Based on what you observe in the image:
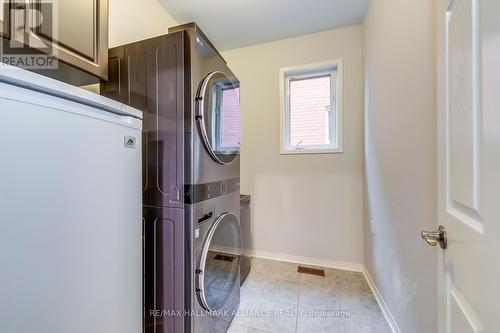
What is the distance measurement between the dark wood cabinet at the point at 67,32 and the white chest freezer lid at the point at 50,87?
1.12ft

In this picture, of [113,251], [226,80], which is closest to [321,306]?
[113,251]

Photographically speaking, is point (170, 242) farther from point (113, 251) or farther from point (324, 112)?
point (324, 112)

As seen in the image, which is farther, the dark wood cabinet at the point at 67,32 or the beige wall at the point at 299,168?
the beige wall at the point at 299,168

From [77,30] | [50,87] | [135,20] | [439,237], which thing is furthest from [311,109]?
[50,87]

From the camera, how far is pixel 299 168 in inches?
91.8

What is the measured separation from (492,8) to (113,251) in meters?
1.16

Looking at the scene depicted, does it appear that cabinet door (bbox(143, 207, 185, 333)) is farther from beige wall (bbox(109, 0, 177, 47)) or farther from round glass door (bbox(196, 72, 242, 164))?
beige wall (bbox(109, 0, 177, 47))

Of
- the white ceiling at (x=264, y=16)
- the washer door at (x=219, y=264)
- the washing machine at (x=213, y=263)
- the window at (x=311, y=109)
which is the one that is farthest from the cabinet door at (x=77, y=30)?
the window at (x=311, y=109)

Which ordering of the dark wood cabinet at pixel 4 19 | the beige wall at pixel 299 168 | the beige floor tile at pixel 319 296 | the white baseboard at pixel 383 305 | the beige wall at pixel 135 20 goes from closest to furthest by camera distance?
1. the dark wood cabinet at pixel 4 19
2. the white baseboard at pixel 383 305
3. the beige wall at pixel 135 20
4. the beige floor tile at pixel 319 296
5. the beige wall at pixel 299 168

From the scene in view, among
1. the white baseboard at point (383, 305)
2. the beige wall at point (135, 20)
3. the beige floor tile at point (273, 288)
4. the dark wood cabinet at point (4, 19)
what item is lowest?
the beige floor tile at point (273, 288)

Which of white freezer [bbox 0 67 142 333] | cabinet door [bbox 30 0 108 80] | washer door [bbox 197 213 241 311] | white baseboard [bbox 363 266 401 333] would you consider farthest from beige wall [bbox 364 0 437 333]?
cabinet door [bbox 30 0 108 80]

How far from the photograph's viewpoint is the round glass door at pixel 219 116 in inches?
41.9

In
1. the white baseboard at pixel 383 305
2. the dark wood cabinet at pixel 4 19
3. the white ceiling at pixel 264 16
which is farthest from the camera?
the white ceiling at pixel 264 16

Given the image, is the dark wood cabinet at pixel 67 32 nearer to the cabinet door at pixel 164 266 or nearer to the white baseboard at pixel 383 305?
the cabinet door at pixel 164 266
